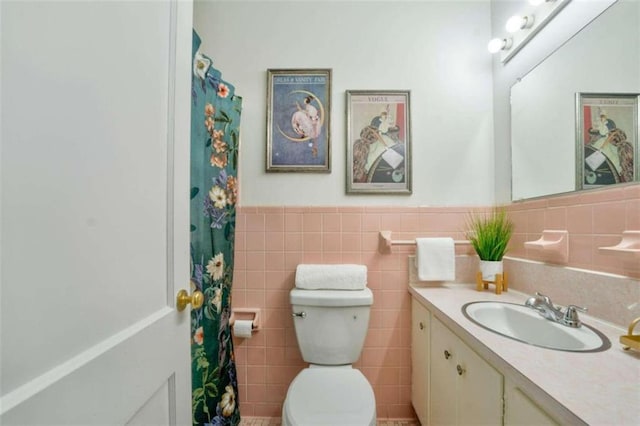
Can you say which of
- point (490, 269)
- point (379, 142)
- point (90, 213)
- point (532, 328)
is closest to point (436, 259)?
point (490, 269)

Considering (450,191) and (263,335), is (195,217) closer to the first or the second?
(263,335)

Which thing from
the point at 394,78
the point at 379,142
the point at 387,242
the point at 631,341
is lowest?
the point at 631,341

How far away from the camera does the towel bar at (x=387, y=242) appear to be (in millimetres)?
1363

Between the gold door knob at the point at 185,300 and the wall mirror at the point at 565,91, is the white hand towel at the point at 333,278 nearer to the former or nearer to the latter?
the gold door knob at the point at 185,300

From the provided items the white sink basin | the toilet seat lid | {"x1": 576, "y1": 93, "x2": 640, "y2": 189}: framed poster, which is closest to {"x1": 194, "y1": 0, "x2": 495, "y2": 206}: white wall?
{"x1": 576, "y1": 93, "x2": 640, "y2": 189}: framed poster

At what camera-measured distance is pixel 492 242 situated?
4.09ft

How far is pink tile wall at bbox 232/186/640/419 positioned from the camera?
1395mm

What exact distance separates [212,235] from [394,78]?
1.29 m

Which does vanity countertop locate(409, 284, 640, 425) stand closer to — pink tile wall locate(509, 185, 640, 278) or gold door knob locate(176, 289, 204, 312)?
pink tile wall locate(509, 185, 640, 278)

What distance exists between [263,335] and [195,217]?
0.79m

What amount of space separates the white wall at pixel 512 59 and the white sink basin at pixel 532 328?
0.61 metres

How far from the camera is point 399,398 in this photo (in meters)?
1.39

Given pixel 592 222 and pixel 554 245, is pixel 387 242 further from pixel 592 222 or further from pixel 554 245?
pixel 592 222

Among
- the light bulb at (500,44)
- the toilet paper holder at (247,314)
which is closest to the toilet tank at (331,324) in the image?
the toilet paper holder at (247,314)
